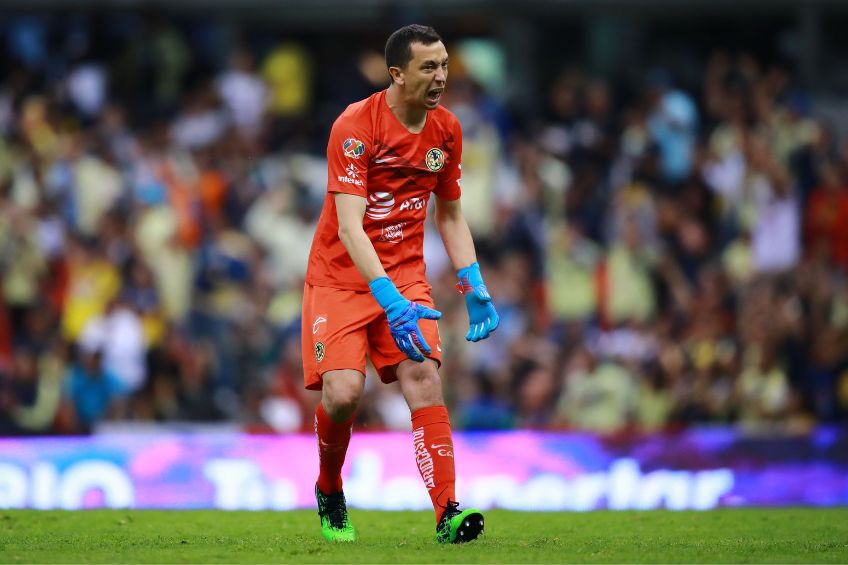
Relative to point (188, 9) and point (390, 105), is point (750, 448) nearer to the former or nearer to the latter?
point (390, 105)

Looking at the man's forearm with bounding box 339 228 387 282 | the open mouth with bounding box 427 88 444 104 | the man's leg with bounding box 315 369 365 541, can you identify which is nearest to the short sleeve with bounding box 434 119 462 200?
the open mouth with bounding box 427 88 444 104

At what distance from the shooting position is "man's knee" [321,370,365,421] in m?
8.04

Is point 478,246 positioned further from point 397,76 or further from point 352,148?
point 352,148

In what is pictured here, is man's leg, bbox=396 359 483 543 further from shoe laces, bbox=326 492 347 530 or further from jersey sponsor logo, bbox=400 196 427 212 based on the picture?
jersey sponsor logo, bbox=400 196 427 212

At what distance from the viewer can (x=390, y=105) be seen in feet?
27.3

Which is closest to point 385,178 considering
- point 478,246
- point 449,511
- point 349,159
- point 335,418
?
point 349,159

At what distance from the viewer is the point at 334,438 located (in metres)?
8.35

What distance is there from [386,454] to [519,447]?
3.87ft

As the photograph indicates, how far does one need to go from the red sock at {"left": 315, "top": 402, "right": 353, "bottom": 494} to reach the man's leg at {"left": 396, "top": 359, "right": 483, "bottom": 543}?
0.43 meters

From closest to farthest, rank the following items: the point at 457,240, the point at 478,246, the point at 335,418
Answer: the point at 335,418 < the point at 457,240 < the point at 478,246

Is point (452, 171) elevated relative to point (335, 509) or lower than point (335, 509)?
elevated

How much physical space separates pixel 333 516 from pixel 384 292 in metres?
1.48

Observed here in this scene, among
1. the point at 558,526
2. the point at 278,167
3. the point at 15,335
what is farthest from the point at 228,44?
the point at 558,526

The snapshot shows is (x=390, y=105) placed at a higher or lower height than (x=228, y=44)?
lower
